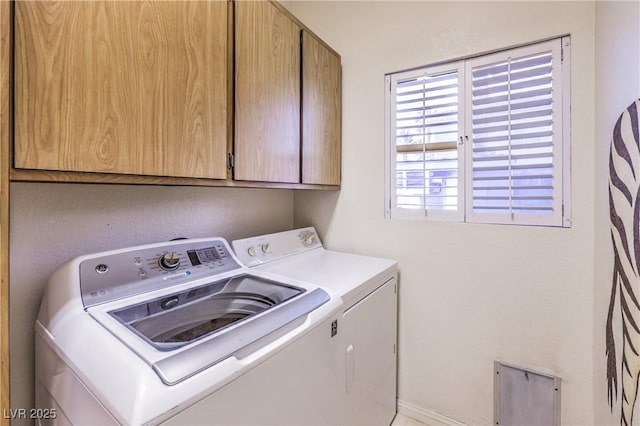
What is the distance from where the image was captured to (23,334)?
108cm

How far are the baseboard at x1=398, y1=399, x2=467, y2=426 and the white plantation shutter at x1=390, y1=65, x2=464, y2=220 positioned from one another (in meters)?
1.22

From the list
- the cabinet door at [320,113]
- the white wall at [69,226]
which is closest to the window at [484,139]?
the cabinet door at [320,113]

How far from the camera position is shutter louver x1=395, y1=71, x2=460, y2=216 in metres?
1.78

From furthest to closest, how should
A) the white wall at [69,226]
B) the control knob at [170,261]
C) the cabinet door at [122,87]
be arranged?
the control knob at [170,261]
the white wall at [69,226]
the cabinet door at [122,87]

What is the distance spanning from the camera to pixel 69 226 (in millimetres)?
1200

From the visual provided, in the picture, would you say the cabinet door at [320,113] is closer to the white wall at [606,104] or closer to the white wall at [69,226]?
the white wall at [69,226]

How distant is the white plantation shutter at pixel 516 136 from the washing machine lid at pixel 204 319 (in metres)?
1.12

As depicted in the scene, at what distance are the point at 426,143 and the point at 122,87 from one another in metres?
1.56

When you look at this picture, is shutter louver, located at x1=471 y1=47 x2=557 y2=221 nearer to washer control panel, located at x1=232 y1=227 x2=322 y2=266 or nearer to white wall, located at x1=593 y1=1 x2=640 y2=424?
white wall, located at x1=593 y1=1 x2=640 y2=424

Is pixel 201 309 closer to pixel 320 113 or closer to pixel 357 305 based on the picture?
pixel 357 305

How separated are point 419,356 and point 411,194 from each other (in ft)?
3.38

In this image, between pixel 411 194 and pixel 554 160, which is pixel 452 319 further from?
pixel 554 160

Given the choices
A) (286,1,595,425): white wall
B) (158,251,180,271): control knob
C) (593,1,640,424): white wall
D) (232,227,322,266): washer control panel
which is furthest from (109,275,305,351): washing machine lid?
(593,1,640,424): white wall

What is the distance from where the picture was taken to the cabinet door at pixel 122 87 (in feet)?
2.56
